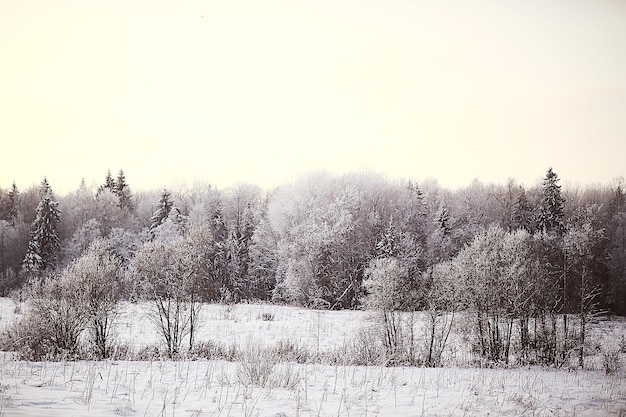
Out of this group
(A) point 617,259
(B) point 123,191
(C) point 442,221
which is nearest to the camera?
(A) point 617,259

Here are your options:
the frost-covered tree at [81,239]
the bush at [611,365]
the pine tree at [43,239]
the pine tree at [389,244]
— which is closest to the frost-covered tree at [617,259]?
the pine tree at [389,244]

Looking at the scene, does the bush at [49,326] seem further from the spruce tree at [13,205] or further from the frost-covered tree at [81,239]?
the spruce tree at [13,205]

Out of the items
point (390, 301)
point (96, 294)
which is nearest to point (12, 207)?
point (96, 294)

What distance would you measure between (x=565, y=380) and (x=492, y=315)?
12.1 meters

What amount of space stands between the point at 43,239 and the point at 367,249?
140 feet

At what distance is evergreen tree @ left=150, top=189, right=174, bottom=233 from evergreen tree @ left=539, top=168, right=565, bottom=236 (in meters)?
50.5

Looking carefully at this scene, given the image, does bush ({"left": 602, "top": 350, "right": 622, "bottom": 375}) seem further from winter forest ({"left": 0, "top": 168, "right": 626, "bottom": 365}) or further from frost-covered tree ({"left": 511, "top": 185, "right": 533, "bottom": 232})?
frost-covered tree ({"left": 511, "top": 185, "right": 533, "bottom": 232})

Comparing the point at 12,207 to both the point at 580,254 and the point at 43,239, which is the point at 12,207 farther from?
the point at 580,254

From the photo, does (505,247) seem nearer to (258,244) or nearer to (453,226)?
(453,226)

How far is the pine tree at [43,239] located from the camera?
5303 cm

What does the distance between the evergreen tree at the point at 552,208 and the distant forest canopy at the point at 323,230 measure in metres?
0.13

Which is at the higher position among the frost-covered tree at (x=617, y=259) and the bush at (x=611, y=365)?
the frost-covered tree at (x=617, y=259)

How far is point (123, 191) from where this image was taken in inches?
2891

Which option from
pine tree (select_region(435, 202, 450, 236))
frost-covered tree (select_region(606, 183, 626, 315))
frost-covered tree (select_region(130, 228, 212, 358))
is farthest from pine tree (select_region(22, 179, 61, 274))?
frost-covered tree (select_region(606, 183, 626, 315))
